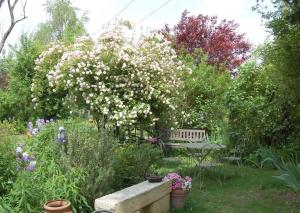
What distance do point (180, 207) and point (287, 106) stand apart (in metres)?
4.64

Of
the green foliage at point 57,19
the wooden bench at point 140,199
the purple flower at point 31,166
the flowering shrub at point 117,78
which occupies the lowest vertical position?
the wooden bench at point 140,199

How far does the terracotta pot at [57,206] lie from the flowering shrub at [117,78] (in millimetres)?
3623

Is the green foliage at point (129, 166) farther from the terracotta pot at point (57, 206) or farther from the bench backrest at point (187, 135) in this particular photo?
the bench backrest at point (187, 135)

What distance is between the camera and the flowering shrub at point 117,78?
294 inches

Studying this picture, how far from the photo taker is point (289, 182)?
454 cm

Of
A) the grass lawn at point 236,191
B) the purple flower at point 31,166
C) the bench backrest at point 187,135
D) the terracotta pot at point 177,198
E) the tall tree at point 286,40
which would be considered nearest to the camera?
the purple flower at point 31,166

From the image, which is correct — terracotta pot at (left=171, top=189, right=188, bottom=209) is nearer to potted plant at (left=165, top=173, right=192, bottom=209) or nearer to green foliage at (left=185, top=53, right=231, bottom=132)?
potted plant at (left=165, top=173, right=192, bottom=209)

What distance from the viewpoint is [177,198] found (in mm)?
4984

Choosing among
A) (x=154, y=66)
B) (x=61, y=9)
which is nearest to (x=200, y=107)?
(x=154, y=66)

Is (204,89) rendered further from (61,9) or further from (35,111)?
(61,9)

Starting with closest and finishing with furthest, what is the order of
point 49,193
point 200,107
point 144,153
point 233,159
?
point 49,193 → point 144,153 → point 233,159 → point 200,107

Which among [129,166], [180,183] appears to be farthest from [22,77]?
[180,183]

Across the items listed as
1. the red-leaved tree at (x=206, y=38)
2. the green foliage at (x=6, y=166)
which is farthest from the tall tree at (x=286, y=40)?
the red-leaved tree at (x=206, y=38)

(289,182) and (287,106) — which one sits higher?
(287,106)
